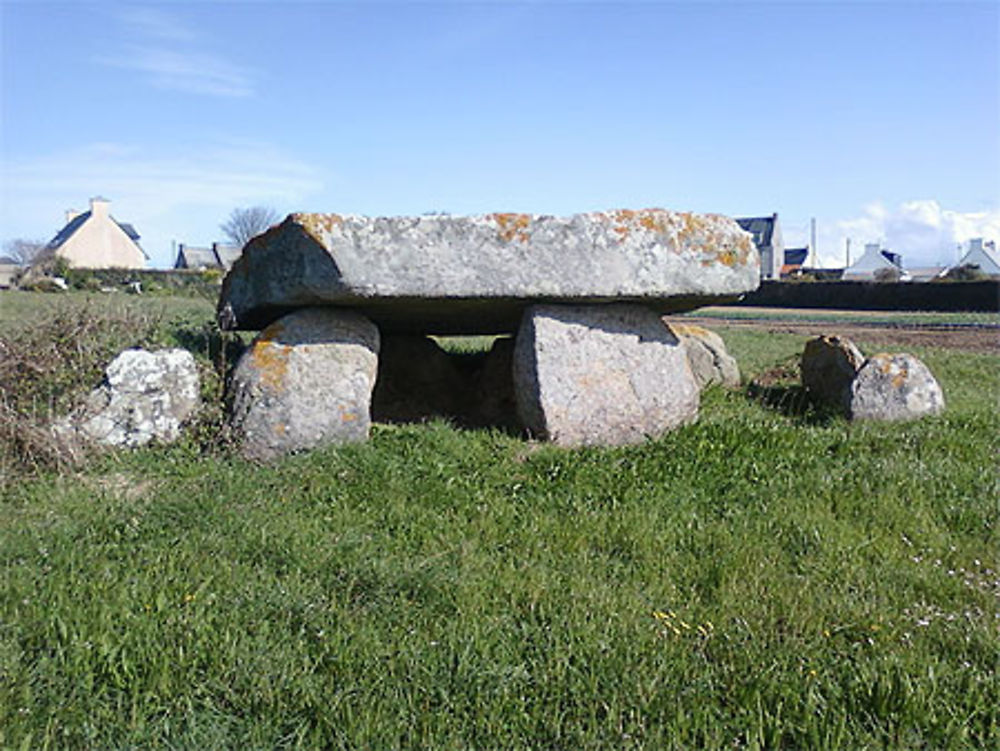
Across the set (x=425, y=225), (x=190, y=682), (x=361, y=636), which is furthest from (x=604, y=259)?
(x=190, y=682)

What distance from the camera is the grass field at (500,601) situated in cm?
310

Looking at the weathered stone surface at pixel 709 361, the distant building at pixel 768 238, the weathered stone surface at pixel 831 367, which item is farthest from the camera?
the distant building at pixel 768 238

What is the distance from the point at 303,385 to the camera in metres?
6.54

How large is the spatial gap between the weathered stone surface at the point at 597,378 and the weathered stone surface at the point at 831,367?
1.62 metres

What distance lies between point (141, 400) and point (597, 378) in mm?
3469

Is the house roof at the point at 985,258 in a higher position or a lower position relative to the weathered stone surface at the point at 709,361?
higher

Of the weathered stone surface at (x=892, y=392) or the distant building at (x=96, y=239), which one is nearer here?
the weathered stone surface at (x=892, y=392)

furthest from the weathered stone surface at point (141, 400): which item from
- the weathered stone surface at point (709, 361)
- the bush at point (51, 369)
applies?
the weathered stone surface at point (709, 361)

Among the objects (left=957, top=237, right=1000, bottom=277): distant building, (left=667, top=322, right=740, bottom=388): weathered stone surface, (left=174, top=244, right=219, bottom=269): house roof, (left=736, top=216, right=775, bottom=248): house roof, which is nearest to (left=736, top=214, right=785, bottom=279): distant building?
(left=736, top=216, right=775, bottom=248): house roof

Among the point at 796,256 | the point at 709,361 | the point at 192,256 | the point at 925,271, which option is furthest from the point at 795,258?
the point at 709,361

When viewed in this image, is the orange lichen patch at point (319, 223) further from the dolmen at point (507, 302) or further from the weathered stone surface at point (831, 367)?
the weathered stone surface at point (831, 367)

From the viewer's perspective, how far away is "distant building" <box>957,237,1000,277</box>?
255 ft

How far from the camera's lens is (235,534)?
15.1ft

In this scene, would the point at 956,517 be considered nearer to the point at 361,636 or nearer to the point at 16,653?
the point at 361,636
